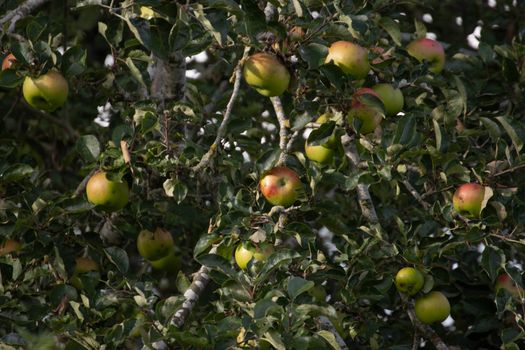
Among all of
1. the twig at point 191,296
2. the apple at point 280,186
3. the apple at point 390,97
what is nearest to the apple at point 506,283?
the apple at point 390,97

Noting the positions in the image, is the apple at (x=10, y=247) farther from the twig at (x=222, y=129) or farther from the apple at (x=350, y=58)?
the apple at (x=350, y=58)

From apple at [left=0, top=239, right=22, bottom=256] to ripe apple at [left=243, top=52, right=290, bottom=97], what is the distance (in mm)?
952

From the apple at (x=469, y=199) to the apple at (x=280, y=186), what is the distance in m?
0.50

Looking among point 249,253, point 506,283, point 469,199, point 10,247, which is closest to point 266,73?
point 249,253

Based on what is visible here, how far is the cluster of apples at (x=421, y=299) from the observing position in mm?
3059

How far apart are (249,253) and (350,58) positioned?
63 cm

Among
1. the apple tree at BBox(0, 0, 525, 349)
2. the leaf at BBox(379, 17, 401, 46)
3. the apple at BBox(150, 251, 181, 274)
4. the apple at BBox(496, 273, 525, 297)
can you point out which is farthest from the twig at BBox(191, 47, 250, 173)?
the apple at BBox(496, 273, 525, 297)

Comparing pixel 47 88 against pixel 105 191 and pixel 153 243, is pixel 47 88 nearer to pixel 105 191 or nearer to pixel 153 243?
pixel 105 191

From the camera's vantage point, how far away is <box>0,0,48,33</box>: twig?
3.07 meters

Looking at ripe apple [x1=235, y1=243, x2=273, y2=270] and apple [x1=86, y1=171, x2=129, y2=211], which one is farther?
apple [x1=86, y1=171, x2=129, y2=211]

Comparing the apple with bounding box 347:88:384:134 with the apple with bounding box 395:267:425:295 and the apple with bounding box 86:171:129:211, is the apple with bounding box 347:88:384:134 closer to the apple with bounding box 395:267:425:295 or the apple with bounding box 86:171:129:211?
the apple with bounding box 395:267:425:295

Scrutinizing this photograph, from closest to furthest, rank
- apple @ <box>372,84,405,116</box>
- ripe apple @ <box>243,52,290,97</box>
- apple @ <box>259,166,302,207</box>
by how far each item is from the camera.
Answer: ripe apple @ <box>243,52,290,97</box>
apple @ <box>259,166,302,207</box>
apple @ <box>372,84,405,116</box>

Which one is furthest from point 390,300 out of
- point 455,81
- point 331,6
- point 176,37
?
point 176,37

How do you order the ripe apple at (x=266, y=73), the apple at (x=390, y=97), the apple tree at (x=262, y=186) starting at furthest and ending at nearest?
the apple at (x=390, y=97), the ripe apple at (x=266, y=73), the apple tree at (x=262, y=186)
